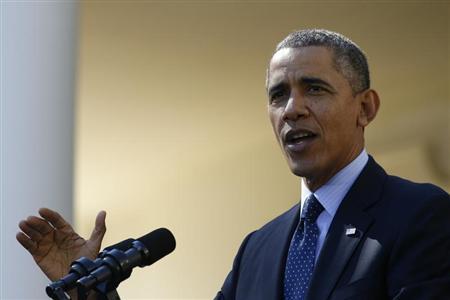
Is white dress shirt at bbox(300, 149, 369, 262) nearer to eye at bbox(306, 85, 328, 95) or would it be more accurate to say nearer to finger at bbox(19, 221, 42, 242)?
eye at bbox(306, 85, 328, 95)

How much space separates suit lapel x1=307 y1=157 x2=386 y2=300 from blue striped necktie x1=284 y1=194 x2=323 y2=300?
7 centimetres

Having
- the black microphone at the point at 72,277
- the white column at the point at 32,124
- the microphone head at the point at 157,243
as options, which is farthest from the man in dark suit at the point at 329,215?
the white column at the point at 32,124

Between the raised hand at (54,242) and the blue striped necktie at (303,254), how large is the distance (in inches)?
22.9

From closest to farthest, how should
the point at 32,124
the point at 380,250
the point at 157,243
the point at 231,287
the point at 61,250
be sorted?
the point at 157,243 → the point at 380,250 → the point at 61,250 → the point at 231,287 → the point at 32,124

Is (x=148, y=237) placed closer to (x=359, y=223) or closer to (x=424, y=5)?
(x=359, y=223)

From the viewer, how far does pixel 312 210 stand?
2.73 m

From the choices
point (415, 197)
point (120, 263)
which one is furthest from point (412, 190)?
A: point (120, 263)

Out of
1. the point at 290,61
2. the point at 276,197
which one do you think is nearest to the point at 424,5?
the point at 276,197

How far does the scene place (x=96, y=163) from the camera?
9320mm

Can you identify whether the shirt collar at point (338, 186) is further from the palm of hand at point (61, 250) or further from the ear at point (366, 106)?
the palm of hand at point (61, 250)

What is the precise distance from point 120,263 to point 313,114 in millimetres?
794

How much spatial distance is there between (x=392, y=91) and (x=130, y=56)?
2.61 m

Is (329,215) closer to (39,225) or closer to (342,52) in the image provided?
(342,52)

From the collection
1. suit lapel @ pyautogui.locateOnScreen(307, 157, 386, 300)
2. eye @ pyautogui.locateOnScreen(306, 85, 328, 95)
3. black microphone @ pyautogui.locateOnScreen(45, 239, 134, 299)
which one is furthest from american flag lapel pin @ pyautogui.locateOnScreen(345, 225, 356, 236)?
black microphone @ pyautogui.locateOnScreen(45, 239, 134, 299)
